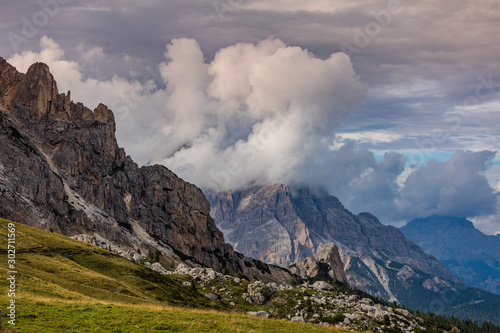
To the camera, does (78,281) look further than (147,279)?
No

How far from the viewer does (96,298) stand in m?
71.8

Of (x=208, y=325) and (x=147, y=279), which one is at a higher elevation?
(x=147, y=279)

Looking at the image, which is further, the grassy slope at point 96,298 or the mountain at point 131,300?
the mountain at point 131,300

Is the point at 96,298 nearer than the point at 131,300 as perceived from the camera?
Yes

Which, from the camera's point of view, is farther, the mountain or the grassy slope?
the mountain

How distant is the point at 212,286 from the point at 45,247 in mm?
67129

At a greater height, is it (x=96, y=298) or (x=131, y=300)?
(x=96, y=298)

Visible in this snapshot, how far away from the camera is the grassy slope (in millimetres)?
45969

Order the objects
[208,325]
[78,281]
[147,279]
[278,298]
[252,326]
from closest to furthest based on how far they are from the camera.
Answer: [208,325], [252,326], [78,281], [147,279], [278,298]

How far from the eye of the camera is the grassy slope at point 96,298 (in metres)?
46.0

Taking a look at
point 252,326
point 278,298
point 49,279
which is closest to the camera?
point 252,326

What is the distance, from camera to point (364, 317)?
13138 cm

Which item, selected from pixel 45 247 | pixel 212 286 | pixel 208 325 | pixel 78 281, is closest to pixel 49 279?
pixel 78 281

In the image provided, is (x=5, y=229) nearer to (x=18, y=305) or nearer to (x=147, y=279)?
(x=147, y=279)
